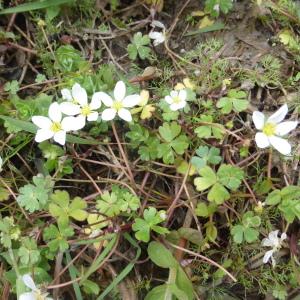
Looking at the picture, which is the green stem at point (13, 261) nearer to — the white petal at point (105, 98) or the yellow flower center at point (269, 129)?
the white petal at point (105, 98)

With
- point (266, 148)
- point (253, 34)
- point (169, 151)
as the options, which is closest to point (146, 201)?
point (169, 151)

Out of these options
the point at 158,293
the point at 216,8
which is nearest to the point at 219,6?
the point at 216,8

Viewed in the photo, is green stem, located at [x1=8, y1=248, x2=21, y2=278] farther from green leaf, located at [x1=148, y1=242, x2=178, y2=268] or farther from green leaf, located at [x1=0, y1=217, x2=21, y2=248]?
green leaf, located at [x1=148, y1=242, x2=178, y2=268]

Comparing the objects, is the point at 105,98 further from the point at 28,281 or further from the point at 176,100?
the point at 28,281

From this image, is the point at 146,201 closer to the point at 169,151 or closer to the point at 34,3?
the point at 169,151

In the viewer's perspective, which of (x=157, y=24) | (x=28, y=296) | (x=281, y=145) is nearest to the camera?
(x=28, y=296)

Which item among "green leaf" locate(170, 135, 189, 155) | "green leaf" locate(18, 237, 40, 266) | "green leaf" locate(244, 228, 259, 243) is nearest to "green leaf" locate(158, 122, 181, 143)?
"green leaf" locate(170, 135, 189, 155)

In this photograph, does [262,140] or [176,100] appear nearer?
[262,140]

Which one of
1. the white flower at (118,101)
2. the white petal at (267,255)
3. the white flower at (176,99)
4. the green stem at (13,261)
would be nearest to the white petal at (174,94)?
the white flower at (176,99)
